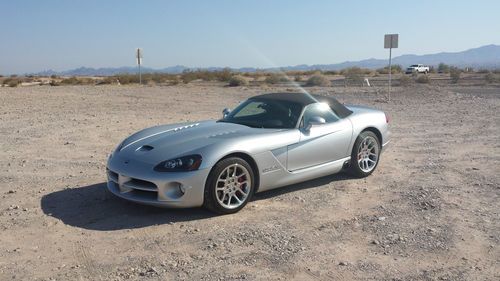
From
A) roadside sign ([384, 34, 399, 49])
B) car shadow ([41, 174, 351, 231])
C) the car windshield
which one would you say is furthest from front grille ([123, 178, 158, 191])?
roadside sign ([384, 34, 399, 49])

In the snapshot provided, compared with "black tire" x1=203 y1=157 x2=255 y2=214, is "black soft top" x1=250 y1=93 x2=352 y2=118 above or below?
above

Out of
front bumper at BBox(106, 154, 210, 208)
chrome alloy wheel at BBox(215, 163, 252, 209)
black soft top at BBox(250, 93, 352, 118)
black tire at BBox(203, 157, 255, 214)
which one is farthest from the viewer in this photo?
black soft top at BBox(250, 93, 352, 118)

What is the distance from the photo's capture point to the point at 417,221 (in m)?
5.20

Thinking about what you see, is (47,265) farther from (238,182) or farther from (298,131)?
(298,131)

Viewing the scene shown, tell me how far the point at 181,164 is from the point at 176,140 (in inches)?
22.8

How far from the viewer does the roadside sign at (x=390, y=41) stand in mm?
20656

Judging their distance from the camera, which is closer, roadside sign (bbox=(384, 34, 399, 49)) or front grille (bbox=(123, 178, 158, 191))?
front grille (bbox=(123, 178, 158, 191))

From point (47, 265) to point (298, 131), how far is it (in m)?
3.22

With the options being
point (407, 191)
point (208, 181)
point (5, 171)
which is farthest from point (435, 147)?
point (5, 171)

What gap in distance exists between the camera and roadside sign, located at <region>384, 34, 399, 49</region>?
67.8 ft

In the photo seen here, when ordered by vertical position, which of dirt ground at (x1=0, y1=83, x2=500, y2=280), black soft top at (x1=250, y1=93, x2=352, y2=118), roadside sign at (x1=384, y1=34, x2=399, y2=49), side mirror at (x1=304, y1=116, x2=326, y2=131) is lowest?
dirt ground at (x1=0, y1=83, x2=500, y2=280)

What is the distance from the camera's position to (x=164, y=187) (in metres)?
5.04

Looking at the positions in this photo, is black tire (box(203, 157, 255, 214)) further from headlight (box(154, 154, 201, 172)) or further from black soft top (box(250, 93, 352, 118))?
black soft top (box(250, 93, 352, 118))

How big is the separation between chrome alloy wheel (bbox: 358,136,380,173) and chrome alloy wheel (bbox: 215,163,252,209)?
215 cm
